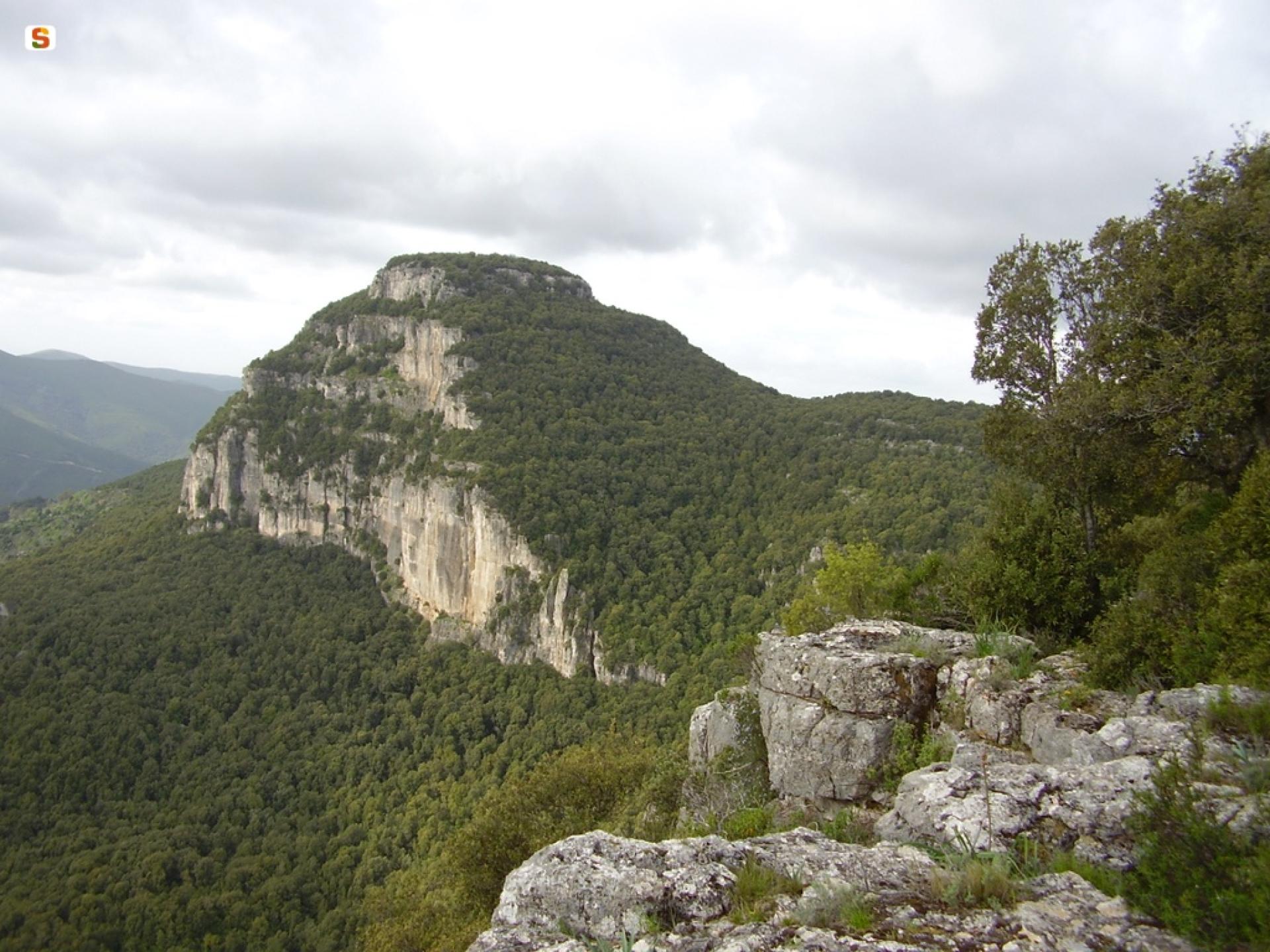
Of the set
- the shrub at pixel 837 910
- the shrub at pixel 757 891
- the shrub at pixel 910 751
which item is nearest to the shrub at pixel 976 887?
the shrub at pixel 837 910

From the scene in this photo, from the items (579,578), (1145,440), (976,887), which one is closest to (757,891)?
(976,887)

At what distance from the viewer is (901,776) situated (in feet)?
31.6

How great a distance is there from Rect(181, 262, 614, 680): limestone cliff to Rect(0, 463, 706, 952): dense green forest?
3413mm

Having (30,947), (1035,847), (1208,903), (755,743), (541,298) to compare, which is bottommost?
(30,947)

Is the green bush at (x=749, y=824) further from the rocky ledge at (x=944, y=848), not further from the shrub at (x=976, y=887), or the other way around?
the shrub at (x=976, y=887)

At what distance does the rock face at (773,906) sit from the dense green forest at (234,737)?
88.9 feet

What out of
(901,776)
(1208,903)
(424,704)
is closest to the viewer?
(1208,903)

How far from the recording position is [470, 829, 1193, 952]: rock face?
4789mm

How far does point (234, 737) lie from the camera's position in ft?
177

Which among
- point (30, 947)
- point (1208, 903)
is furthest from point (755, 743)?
point (30, 947)

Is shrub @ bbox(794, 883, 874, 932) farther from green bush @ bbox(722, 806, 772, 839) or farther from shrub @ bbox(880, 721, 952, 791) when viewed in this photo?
green bush @ bbox(722, 806, 772, 839)

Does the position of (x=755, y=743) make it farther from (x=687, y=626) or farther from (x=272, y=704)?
(x=272, y=704)

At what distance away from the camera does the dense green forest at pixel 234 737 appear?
36031 millimetres

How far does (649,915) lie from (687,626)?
49029 mm
